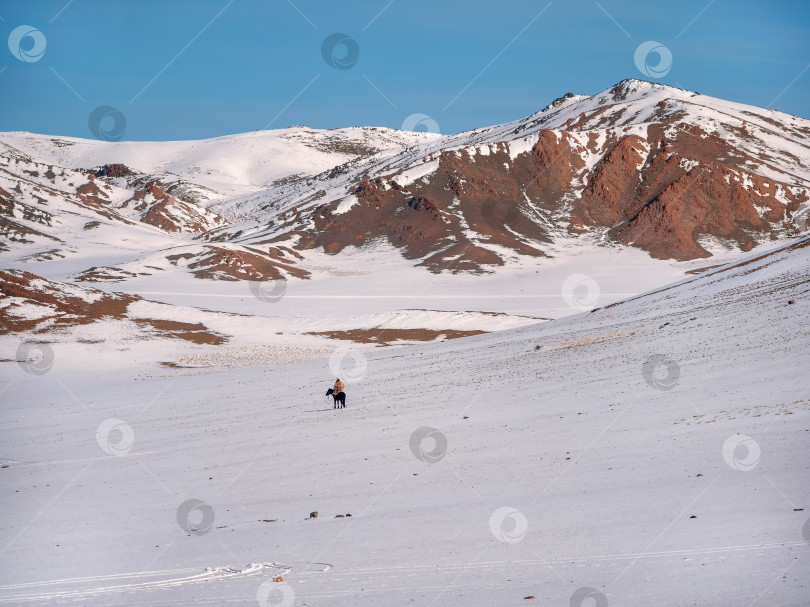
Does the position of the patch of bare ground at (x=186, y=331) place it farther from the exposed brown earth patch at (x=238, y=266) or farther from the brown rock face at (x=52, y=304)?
the exposed brown earth patch at (x=238, y=266)

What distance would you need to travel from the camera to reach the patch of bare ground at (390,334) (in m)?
68.6

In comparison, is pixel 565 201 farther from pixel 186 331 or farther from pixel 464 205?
pixel 186 331

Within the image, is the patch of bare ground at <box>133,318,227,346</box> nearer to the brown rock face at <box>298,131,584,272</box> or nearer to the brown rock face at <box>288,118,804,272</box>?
the brown rock face at <box>288,118,804,272</box>

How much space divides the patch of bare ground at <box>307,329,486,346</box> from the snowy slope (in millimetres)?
36308

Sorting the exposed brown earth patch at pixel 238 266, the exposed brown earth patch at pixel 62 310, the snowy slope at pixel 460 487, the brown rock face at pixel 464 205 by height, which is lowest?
the snowy slope at pixel 460 487

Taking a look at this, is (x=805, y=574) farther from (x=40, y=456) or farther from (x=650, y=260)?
(x=650, y=260)

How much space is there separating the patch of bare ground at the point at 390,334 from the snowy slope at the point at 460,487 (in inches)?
1429

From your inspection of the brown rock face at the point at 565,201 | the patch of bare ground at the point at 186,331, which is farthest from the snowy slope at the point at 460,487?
the brown rock face at the point at 565,201

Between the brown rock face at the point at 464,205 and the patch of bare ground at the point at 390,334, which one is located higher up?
the brown rock face at the point at 464,205

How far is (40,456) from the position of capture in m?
23.7

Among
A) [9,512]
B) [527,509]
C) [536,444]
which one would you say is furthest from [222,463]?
[527,509]

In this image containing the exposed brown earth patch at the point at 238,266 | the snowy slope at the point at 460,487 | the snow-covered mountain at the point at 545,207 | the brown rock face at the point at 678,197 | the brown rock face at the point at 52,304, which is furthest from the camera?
the brown rock face at the point at 678,197

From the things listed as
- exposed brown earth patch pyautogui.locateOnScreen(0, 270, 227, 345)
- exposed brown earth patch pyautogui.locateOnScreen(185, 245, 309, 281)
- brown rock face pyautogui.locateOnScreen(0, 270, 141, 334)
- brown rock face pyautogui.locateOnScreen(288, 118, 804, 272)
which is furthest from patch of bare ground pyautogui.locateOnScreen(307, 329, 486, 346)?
brown rock face pyautogui.locateOnScreen(288, 118, 804, 272)

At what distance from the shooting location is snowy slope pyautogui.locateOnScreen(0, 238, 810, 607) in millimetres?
11227
